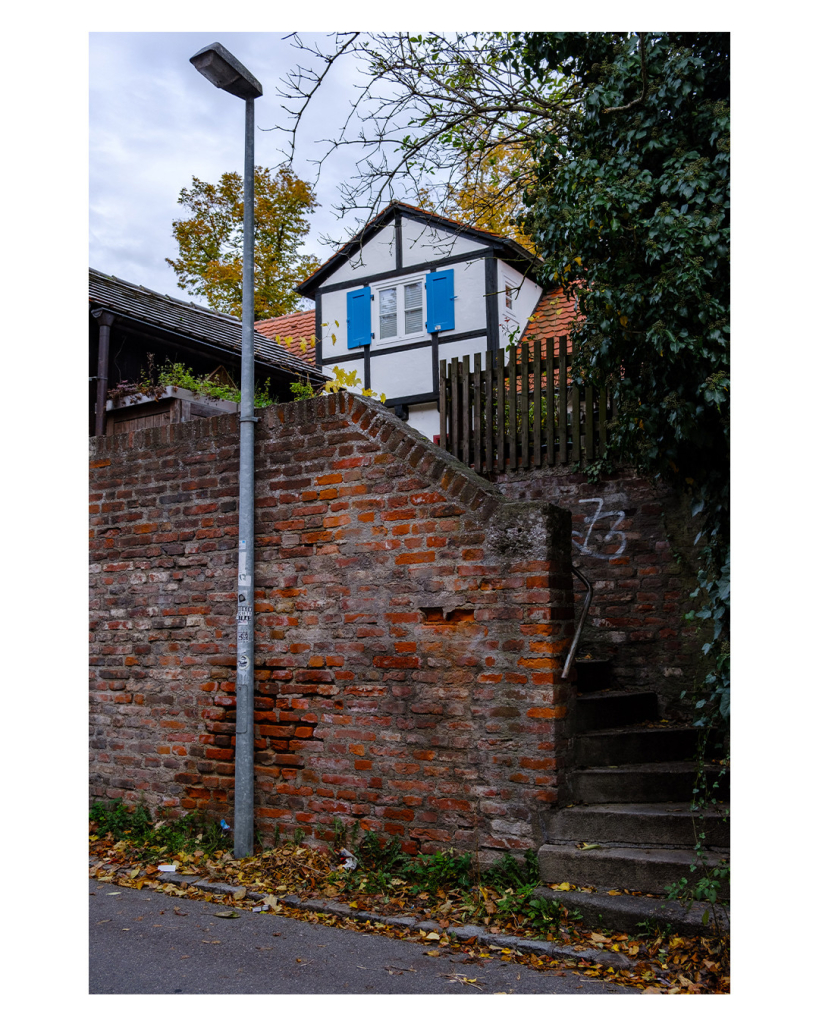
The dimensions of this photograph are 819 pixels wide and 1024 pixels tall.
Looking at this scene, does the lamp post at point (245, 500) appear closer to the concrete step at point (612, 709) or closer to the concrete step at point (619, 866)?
the concrete step at point (619, 866)

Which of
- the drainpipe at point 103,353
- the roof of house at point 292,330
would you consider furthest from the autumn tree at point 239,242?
the drainpipe at point 103,353

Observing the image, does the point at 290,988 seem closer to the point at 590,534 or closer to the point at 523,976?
the point at 523,976

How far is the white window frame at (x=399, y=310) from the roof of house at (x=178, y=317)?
1.50 meters

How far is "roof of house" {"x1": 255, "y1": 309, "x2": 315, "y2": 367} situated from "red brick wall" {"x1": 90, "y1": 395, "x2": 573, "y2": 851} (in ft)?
35.3

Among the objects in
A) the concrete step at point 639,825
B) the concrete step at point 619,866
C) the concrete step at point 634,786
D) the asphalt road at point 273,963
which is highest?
the concrete step at point 634,786

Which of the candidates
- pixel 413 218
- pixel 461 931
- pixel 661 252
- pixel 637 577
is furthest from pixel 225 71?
pixel 413 218

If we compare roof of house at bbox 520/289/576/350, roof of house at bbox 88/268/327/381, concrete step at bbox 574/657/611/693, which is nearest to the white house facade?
roof of house at bbox 520/289/576/350

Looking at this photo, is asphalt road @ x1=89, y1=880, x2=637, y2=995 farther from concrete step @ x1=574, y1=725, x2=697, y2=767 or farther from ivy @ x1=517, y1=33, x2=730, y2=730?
ivy @ x1=517, y1=33, x2=730, y2=730

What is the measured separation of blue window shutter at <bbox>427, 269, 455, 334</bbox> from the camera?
14.5 m

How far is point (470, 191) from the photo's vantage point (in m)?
6.90

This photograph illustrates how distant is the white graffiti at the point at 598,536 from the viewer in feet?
19.2

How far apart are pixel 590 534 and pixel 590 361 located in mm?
1242

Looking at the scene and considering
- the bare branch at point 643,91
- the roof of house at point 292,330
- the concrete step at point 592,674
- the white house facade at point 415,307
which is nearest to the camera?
the bare branch at point 643,91

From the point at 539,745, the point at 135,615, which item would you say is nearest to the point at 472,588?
the point at 539,745
